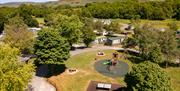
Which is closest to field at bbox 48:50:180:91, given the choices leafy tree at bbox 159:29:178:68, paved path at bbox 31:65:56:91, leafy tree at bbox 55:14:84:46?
paved path at bbox 31:65:56:91

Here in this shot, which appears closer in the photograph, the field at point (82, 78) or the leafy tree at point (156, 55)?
the field at point (82, 78)

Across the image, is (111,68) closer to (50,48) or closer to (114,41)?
(50,48)

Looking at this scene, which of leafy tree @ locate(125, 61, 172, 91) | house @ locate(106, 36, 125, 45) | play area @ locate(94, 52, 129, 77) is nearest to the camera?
leafy tree @ locate(125, 61, 172, 91)

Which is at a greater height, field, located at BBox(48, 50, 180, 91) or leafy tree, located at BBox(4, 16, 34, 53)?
leafy tree, located at BBox(4, 16, 34, 53)

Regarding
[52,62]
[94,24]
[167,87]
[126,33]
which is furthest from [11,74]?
[126,33]

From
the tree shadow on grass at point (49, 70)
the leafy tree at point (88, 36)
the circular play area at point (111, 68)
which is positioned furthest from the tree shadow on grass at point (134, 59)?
the tree shadow on grass at point (49, 70)

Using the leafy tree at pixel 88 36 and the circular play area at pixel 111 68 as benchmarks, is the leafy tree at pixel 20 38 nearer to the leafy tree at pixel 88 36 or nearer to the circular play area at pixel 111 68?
the leafy tree at pixel 88 36

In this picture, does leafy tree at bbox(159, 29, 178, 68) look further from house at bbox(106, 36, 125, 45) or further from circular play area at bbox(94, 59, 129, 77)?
house at bbox(106, 36, 125, 45)
